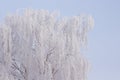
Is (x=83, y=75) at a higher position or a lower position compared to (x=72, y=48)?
lower

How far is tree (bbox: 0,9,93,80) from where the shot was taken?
6.77m

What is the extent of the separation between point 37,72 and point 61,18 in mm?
1257

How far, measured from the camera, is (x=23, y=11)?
7.24 m

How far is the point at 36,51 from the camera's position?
680 centimetres

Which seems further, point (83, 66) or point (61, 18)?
point (61, 18)

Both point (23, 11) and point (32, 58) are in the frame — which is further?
point (23, 11)

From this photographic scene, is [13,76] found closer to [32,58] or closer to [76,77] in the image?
[32,58]

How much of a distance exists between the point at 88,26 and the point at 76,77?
3.45 feet

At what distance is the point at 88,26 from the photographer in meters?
7.33

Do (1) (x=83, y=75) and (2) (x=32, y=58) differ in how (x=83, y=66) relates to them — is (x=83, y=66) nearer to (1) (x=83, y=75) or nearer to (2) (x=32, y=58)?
(1) (x=83, y=75)

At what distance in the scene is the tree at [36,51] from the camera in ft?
22.2

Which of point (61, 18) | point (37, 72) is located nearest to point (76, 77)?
point (37, 72)

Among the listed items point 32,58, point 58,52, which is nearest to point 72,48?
point 58,52

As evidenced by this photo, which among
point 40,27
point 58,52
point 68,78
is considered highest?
point 40,27
